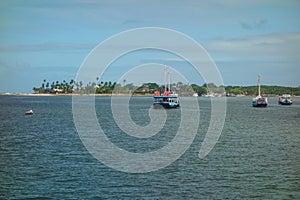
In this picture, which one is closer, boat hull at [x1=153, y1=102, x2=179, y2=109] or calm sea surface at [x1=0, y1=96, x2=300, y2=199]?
calm sea surface at [x1=0, y1=96, x2=300, y2=199]

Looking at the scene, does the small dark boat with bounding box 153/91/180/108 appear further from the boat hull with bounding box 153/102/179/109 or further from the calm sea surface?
the calm sea surface

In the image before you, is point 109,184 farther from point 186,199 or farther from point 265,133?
point 265,133

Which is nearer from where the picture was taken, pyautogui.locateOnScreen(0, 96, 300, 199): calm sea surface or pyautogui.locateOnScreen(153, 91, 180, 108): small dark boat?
pyautogui.locateOnScreen(0, 96, 300, 199): calm sea surface

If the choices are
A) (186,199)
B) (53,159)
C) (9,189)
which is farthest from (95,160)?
(186,199)

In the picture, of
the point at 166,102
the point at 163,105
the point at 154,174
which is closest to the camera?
the point at 154,174

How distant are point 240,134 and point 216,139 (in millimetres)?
7766

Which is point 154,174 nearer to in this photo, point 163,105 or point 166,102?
point 166,102

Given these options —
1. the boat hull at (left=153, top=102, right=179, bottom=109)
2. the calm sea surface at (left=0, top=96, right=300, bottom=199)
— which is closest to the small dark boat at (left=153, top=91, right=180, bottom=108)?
the boat hull at (left=153, top=102, right=179, bottom=109)

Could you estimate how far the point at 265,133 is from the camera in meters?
63.4

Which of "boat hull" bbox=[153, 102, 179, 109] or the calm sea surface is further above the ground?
"boat hull" bbox=[153, 102, 179, 109]

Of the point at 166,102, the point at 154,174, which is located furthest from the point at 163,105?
the point at 154,174

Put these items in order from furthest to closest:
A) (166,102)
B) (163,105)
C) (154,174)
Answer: (163,105) → (166,102) → (154,174)

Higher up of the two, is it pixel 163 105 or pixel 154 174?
pixel 163 105

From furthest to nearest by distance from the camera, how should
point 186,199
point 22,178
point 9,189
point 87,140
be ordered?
1. point 87,140
2. point 22,178
3. point 9,189
4. point 186,199
